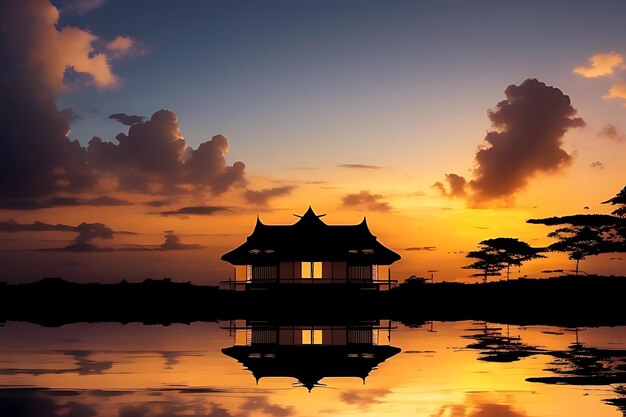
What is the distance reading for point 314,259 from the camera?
57.8m

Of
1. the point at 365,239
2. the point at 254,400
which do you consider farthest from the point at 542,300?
the point at 254,400

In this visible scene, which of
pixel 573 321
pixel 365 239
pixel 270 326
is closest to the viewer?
pixel 270 326

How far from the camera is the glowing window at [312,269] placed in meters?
58.4

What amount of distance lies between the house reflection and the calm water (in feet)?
0.27

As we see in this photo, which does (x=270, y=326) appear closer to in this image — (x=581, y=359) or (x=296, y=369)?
(x=296, y=369)

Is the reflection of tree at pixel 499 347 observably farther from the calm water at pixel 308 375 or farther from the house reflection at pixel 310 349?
the house reflection at pixel 310 349

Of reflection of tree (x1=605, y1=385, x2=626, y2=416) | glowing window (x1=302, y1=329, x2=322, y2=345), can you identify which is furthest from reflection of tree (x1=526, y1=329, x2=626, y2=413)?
glowing window (x1=302, y1=329, x2=322, y2=345)

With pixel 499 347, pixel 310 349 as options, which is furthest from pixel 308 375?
pixel 499 347

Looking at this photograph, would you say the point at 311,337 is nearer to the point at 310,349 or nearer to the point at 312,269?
the point at 310,349

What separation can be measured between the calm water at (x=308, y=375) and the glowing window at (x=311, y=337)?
0.20ft

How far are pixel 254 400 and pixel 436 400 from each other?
4611 millimetres

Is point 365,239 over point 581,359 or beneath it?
over

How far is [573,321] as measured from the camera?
47625mm

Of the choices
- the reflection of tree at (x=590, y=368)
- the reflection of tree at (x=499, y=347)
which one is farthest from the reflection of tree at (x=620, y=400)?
the reflection of tree at (x=499, y=347)
